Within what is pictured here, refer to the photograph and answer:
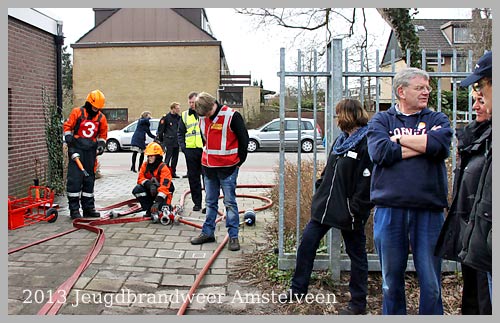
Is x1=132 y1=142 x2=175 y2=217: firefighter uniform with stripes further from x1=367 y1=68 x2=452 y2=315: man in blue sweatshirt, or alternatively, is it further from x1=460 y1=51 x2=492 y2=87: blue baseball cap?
x1=460 y1=51 x2=492 y2=87: blue baseball cap

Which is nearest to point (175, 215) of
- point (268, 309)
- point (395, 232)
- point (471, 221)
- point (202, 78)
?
point (268, 309)

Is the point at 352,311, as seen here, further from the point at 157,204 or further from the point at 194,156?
the point at 194,156

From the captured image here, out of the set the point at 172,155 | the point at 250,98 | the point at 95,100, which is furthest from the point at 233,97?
the point at 95,100

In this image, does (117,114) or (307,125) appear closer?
(307,125)

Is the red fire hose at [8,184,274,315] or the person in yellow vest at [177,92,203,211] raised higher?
the person in yellow vest at [177,92,203,211]

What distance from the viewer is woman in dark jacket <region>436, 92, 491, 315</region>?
276 centimetres

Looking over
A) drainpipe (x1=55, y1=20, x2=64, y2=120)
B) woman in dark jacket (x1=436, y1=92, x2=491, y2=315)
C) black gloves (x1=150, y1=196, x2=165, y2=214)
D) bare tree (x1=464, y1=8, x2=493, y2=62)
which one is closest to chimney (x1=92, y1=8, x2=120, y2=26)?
bare tree (x1=464, y1=8, x2=493, y2=62)

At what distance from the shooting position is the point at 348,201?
388 centimetres

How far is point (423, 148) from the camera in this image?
10.3 feet

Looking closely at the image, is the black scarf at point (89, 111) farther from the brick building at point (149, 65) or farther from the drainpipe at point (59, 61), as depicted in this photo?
the brick building at point (149, 65)

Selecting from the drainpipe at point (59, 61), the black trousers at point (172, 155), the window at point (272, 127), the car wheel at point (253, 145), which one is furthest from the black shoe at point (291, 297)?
the window at point (272, 127)

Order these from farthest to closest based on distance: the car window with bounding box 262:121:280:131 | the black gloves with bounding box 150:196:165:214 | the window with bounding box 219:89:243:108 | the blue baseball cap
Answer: the window with bounding box 219:89:243:108 < the car window with bounding box 262:121:280:131 < the black gloves with bounding box 150:196:165:214 < the blue baseball cap

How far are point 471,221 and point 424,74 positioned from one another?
1140 millimetres

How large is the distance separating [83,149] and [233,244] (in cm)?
296
